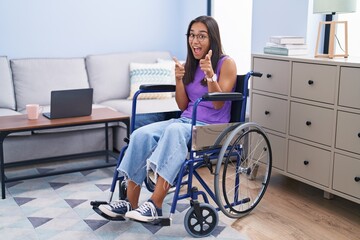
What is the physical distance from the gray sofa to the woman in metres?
0.95

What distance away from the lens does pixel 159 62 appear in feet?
13.6

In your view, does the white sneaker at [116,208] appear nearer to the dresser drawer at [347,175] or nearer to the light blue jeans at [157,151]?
the light blue jeans at [157,151]

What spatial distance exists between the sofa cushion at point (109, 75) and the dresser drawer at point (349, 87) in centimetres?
207

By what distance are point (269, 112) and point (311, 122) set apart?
0.34 m

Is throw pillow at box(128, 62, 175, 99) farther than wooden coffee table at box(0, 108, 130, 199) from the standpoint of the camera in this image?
Yes

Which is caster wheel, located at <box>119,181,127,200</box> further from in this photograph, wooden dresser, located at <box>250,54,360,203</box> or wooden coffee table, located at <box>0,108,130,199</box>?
wooden dresser, located at <box>250,54,360,203</box>

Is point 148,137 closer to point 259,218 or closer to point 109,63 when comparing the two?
point 259,218

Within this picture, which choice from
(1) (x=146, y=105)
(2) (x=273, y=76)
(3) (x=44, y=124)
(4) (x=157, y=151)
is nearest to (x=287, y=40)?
(2) (x=273, y=76)

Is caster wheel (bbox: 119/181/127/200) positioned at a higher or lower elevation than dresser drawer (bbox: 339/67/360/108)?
lower

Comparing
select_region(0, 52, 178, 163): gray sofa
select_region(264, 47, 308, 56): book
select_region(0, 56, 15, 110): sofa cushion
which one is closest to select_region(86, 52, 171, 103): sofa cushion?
select_region(0, 52, 178, 163): gray sofa

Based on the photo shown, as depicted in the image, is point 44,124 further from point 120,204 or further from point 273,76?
point 273,76

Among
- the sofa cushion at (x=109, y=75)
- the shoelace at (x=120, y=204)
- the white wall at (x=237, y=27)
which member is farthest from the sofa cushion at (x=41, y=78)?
the shoelace at (x=120, y=204)

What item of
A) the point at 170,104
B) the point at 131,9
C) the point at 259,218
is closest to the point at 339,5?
the point at 259,218

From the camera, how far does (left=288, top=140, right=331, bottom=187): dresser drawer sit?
8.54 ft
